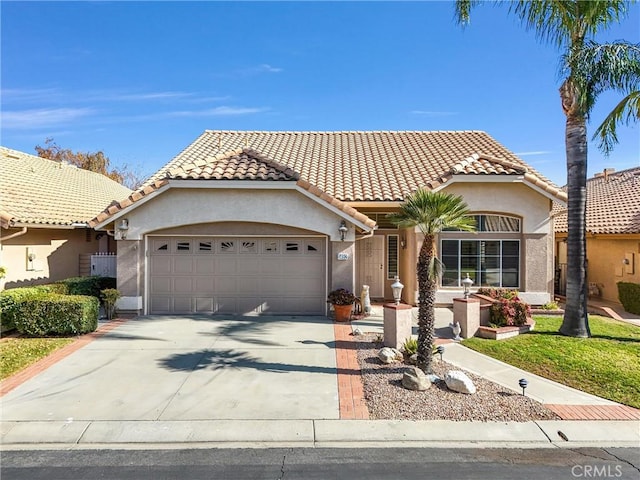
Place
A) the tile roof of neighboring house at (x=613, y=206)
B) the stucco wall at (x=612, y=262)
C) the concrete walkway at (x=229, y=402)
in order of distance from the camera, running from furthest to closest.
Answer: the tile roof of neighboring house at (x=613, y=206)
the stucco wall at (x=612, y=262)
the concrete walkway at (x=229, y=402)

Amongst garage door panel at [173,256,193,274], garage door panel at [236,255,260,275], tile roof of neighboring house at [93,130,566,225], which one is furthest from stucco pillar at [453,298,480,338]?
garage door panel at [173,256,193,274]

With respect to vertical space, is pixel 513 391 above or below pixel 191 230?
below

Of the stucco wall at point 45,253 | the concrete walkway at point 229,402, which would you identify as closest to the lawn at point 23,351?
the concrete walkway at point 229,402

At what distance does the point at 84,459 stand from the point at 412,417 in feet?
15.3

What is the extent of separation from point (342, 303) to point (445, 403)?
543cm

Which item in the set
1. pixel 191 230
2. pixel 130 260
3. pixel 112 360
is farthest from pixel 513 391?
pixel 130 260

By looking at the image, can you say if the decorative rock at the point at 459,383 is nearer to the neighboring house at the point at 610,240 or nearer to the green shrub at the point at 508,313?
the green shrub at the point at 508,313

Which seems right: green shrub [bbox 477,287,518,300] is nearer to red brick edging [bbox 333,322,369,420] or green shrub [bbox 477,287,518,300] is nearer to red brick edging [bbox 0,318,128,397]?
red brick edging [bbox 333,322,369,420]

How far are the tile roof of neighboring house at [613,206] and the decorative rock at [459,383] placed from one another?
1005 centimetres

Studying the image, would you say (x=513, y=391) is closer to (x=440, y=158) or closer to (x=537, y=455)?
(x=537, y=455)

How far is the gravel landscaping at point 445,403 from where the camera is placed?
6.10 meters

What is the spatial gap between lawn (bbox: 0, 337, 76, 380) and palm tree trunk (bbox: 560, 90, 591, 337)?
12.9 meters

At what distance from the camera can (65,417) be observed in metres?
6.05

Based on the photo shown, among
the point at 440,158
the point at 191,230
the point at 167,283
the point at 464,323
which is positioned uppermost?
the point at 440,158
